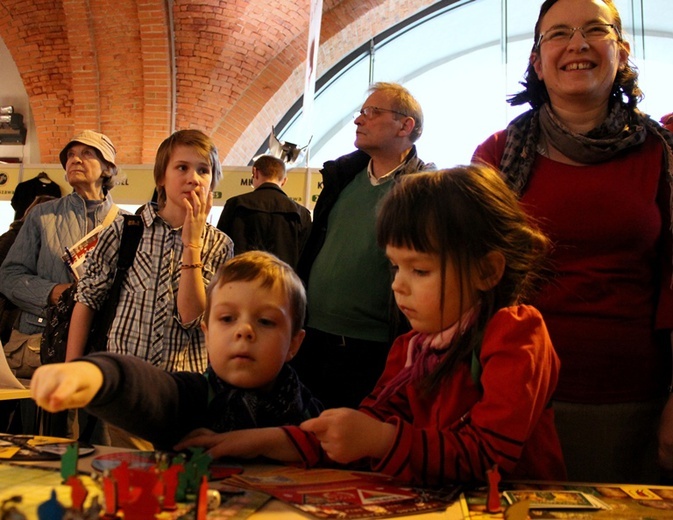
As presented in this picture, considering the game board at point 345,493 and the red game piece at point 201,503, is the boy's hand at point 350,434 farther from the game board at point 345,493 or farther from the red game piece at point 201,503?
the red game piece at point 201,503

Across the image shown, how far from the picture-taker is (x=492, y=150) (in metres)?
2.10

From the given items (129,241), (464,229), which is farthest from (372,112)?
(464,229)

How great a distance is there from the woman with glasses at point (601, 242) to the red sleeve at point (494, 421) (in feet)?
1.64

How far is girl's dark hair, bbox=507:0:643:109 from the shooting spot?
A: 6.72 ft

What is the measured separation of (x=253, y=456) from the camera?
4.60 feet

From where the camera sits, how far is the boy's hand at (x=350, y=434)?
1205 mm

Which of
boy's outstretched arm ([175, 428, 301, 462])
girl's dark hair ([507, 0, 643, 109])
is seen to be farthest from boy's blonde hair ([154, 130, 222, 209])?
boy's outstretched arm ([175, 428, 301, 462])

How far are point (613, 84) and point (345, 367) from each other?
52.6 inches

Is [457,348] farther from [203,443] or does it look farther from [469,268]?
[203,443]

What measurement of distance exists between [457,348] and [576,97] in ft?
3.16

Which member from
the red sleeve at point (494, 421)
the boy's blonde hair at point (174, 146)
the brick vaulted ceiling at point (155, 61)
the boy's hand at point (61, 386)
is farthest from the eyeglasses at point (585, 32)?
the brick vaulted ceiling at point (155, 61)

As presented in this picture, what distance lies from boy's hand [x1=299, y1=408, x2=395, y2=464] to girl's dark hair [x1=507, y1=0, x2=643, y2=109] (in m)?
1.31

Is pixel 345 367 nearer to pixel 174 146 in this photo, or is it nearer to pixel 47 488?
pixel 174 146

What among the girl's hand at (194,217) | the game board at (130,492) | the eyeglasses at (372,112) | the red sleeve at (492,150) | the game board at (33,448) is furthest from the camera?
the eyeglasses at (372,112)
